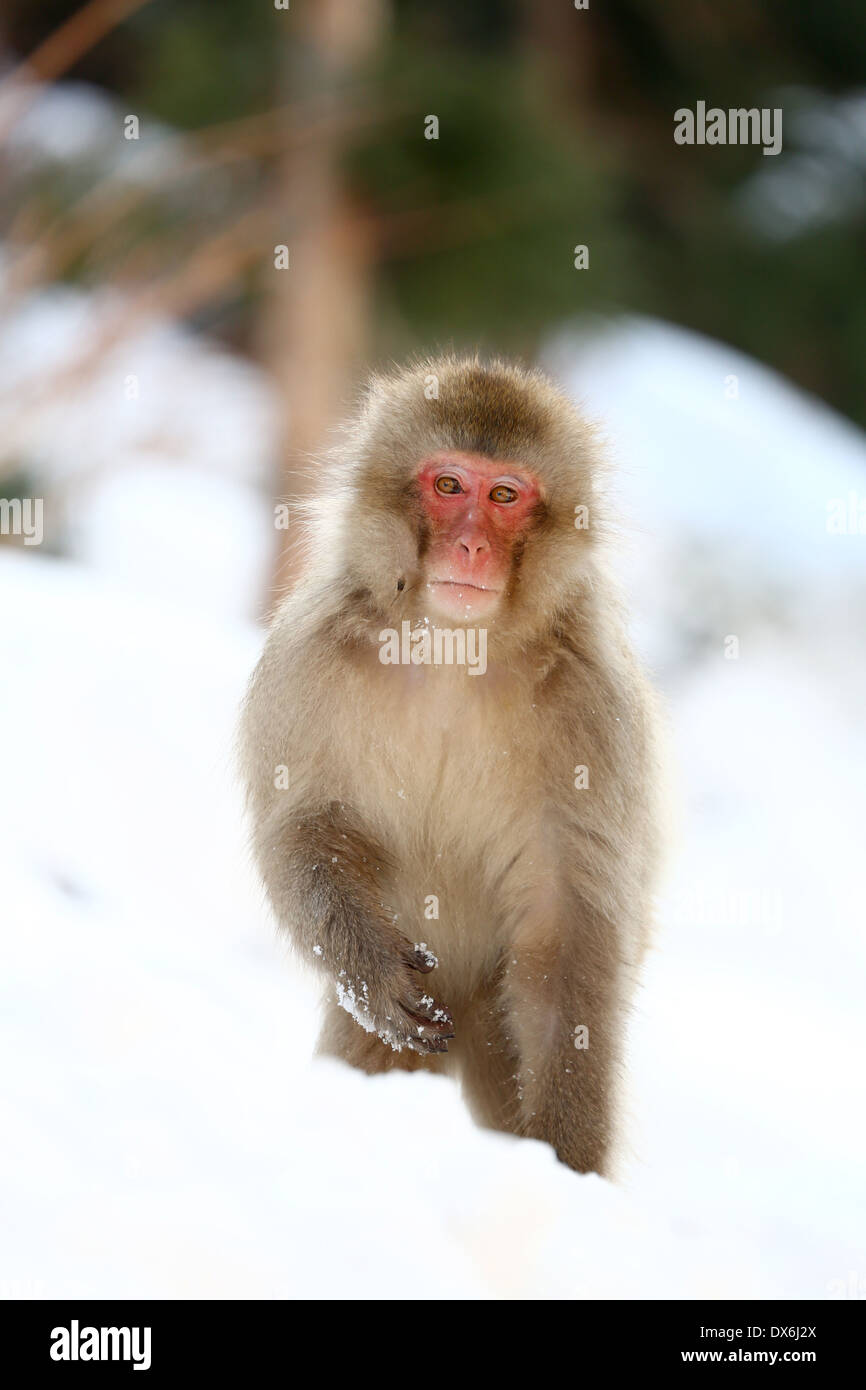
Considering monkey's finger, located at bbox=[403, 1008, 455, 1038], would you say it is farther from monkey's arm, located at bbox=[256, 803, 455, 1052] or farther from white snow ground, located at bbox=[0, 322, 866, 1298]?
white snow ground, located at bbox=[0, 322, 866, 1298]

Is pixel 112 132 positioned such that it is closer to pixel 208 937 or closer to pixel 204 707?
pixel 204 707

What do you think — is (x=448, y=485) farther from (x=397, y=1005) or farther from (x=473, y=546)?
(x=397, y=1005)

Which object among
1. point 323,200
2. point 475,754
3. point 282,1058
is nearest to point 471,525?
point 475,754

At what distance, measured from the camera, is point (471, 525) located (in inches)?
135

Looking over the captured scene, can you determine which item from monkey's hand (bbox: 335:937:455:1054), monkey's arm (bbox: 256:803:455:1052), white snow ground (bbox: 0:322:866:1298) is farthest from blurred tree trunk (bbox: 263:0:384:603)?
monkey's hand (bbox: 335:937:455:1054)

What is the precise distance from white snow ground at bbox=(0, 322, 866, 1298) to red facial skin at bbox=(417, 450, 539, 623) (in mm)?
578

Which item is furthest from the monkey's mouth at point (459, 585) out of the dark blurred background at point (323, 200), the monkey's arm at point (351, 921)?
the dark blurred background at point (323, 200)

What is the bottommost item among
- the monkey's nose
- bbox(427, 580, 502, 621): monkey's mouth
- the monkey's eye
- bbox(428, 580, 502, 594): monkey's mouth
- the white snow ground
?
the white snow ground

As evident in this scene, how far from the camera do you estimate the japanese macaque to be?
11.4 feet

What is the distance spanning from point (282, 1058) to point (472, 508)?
126 cm

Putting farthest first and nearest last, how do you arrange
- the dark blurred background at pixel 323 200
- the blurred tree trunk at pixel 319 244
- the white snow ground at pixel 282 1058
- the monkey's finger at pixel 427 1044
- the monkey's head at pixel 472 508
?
the blurred tree trunk at pixel 319 244 < the dark blurred background at pixel 323 200 < the monkey's head at pixel 472 508 < the monkey's finger at pixel 427 1044 < the white snow ground at pixel 282 1058

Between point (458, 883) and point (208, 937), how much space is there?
4.19ft

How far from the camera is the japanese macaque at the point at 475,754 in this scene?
11.4ft

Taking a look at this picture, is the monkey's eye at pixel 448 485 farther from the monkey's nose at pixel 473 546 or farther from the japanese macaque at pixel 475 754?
the monkey's nose at pixel 473 546
